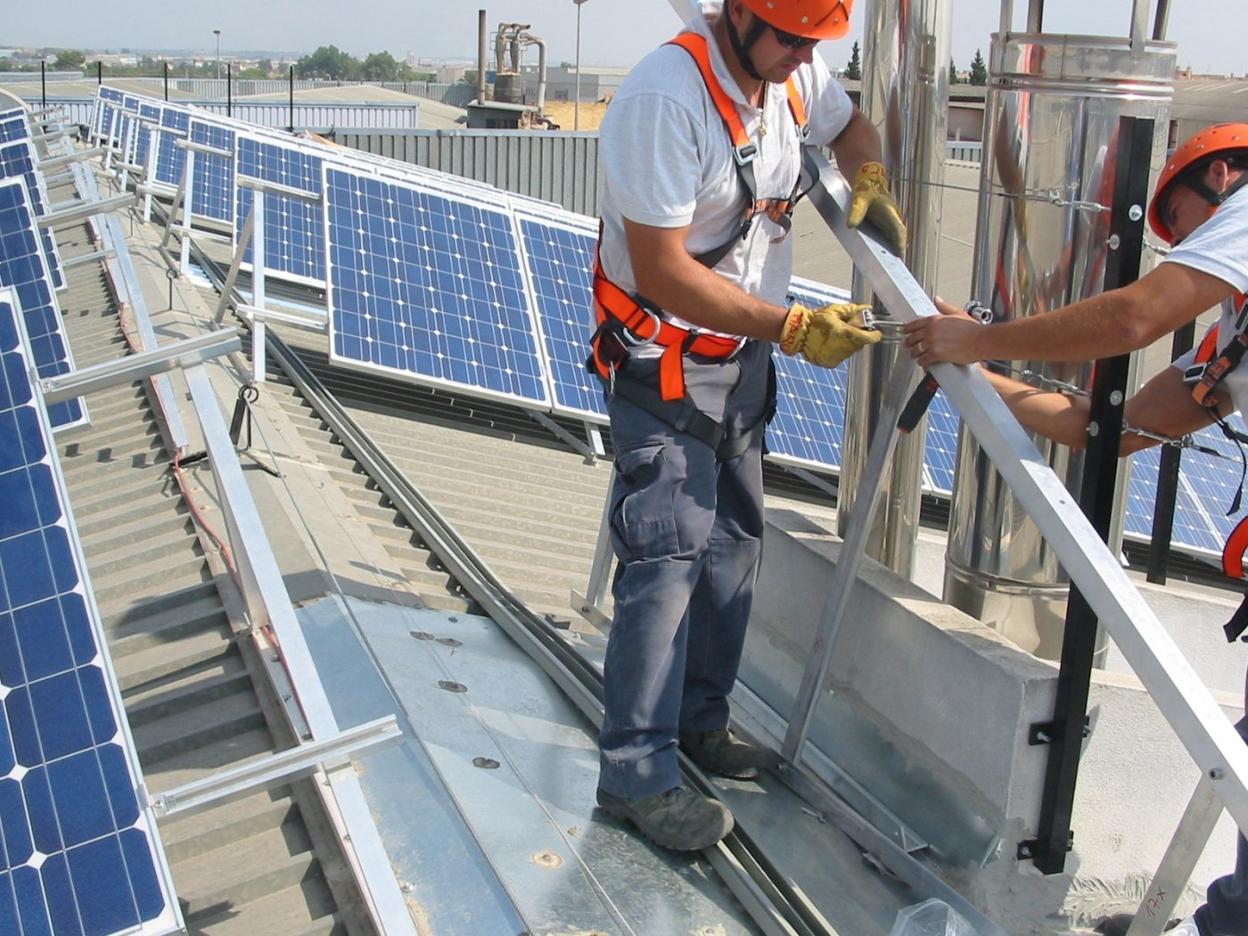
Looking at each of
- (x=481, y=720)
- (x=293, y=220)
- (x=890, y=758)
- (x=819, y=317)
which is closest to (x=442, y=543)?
(x=481, y=720)

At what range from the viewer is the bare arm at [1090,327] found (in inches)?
115

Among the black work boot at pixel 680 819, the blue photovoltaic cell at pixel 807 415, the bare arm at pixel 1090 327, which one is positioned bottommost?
the blue photovoltaic cell at pixel 807 415

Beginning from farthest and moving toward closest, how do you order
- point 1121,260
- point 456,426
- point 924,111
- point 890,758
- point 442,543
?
point 456,426
point 442,543
point 924,111
point 890,758
point 1121,260

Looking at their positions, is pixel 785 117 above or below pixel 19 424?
above

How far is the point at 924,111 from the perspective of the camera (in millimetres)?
4137

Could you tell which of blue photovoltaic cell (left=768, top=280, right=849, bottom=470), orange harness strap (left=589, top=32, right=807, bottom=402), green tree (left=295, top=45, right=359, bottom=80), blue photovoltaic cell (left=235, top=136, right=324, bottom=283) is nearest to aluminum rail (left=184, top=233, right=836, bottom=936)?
orange harness strap (left=589, top=32, right=807, bottom=402)

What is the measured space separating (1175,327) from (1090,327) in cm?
24

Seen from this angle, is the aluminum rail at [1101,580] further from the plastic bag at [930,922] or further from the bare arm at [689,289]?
the plastic bag at [930,922]

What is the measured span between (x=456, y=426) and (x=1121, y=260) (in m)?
6.31

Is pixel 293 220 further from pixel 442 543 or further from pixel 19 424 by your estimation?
pixel 19 424

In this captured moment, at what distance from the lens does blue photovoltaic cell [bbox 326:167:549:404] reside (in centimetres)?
884

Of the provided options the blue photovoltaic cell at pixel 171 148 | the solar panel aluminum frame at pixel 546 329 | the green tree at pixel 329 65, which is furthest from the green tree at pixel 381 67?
the solar panel aluminum frame at pixel 546 329

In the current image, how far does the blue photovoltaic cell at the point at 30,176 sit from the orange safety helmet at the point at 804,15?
18.9 ft

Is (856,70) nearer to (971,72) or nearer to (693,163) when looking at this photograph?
(971,72)
